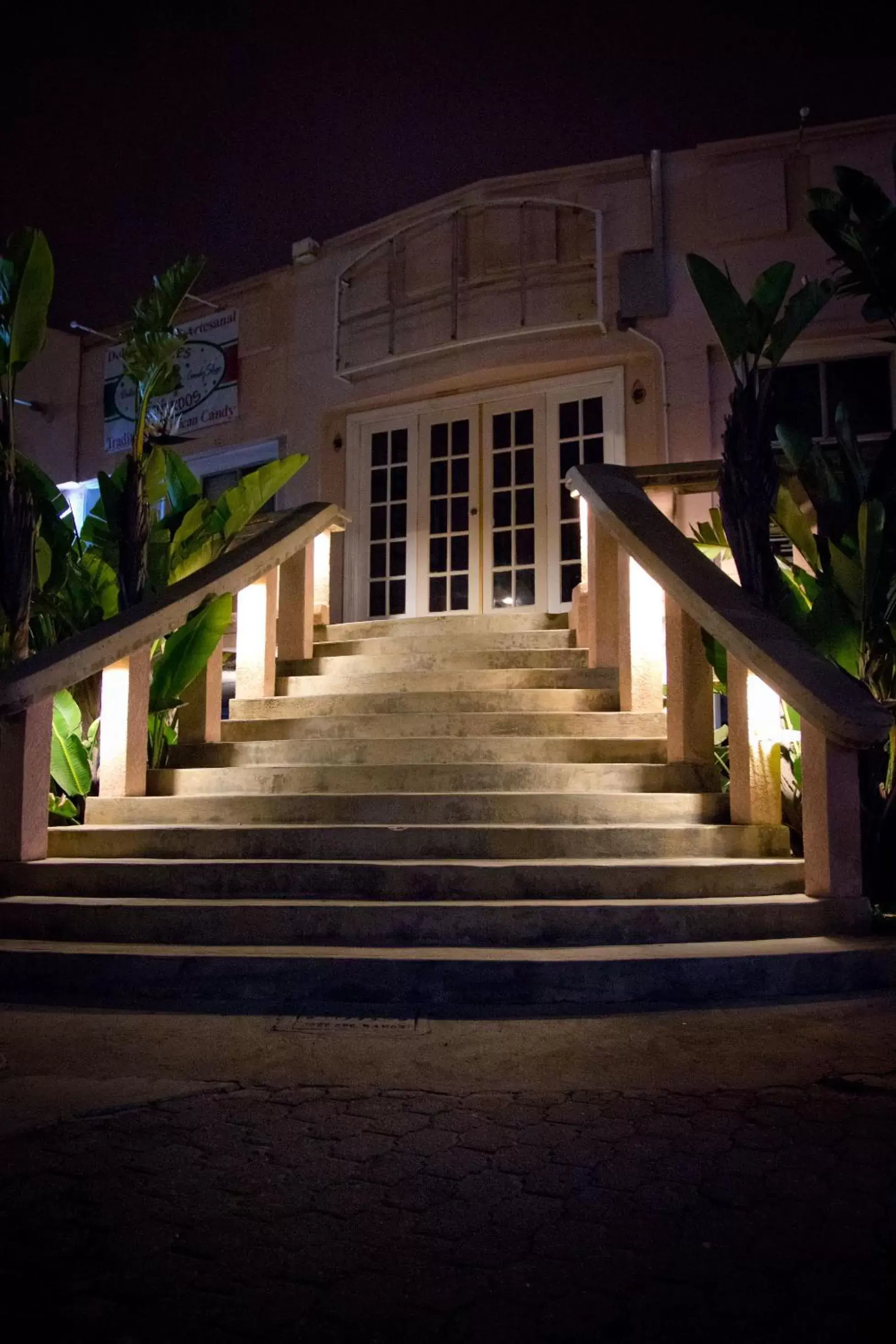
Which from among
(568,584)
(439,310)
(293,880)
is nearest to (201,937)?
(293,880)

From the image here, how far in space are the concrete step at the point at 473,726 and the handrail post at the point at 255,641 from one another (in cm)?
60

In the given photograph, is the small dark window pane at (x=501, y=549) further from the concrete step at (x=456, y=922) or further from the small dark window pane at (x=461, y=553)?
the concrete step at (x=456, y=922)

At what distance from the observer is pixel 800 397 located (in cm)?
984

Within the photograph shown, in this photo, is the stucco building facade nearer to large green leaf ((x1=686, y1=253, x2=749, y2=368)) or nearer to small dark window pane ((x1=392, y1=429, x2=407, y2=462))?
small dark window pane ((x1=392, y1=429, x2=407, y2=462))

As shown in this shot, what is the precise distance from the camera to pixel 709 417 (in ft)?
32.0

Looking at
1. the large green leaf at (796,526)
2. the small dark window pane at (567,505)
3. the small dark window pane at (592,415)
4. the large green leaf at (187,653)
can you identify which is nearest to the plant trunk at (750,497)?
the large green leaf at (796,526)

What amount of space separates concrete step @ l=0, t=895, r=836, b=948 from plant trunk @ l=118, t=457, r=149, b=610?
2671 mm

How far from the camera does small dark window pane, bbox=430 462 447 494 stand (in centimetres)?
1125

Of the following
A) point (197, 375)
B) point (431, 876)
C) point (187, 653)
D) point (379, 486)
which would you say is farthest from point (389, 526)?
point (431, 876)

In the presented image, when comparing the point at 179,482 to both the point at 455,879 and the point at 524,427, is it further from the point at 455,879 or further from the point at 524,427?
the point at 524,427

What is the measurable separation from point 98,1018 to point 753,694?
10.3ft

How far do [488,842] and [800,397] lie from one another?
6.65 metres

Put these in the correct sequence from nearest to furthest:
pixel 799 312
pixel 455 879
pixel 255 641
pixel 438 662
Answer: pixel 455 879 → pixel 799 312 → pixel 255 641 → pixel 438 662

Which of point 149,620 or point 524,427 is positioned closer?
point 149,620
